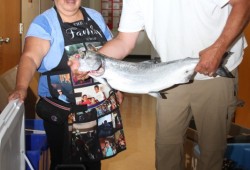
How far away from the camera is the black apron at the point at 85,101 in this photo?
1.88 metres

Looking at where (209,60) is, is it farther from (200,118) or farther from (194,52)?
(200,118)

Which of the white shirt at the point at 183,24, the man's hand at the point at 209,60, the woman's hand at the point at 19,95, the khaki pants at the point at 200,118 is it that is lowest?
the khaki pants at the point at 200,118

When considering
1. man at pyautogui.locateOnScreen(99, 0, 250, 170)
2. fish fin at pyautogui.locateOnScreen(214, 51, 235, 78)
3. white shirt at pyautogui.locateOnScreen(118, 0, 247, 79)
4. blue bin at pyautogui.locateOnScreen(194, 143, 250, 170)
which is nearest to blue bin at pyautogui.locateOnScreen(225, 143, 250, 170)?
blue bin at pyautogui.locateOnScreen(194, 143, 250, 170)

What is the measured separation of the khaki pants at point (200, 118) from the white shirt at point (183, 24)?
9 cm

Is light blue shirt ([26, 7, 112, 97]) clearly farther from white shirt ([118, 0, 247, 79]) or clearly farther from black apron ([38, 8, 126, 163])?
white shirt ([118, 0, 247, 79])

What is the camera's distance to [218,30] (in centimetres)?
159

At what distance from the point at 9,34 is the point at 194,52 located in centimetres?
240

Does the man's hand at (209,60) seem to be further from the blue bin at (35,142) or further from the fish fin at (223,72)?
the blue bin at (35,142)

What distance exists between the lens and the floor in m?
3.06

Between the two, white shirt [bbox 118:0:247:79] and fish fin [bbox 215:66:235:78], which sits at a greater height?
white shirt [bbox 118:0:247:79]

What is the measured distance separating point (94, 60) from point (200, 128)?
2.12 feet

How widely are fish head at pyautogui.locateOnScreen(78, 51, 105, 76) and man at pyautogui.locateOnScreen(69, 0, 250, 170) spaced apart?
28cm

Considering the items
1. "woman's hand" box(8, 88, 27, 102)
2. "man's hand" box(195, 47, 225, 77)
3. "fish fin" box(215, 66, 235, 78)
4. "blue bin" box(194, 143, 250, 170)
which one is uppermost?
"man's hand" box(195, 47, 225, 77)

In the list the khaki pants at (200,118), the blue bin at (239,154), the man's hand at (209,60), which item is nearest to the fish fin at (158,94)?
the khaki pants at (200,118)
